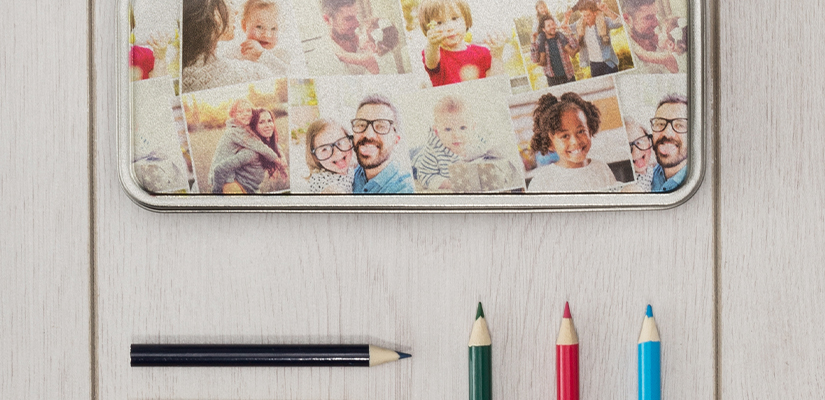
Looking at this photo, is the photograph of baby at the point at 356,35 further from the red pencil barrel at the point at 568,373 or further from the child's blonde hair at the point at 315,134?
the red pencil barrel at the point at 568,373

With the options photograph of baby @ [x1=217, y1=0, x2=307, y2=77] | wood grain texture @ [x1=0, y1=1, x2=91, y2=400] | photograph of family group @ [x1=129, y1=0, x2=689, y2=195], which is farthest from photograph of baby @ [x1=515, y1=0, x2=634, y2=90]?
wood grain texture @ [x1=0, y1=1, x2=91, y2=400]

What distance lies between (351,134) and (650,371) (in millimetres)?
183

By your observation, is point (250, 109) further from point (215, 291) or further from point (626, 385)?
point (626, 385)

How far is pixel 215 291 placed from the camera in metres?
0.27

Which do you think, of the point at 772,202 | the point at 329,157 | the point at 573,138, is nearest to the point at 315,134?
the point at 329,157

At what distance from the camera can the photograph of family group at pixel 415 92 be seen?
256 millimetres

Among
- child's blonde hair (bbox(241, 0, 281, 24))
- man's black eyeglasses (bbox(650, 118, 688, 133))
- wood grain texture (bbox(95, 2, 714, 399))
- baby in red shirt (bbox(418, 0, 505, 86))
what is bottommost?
wood grain texture (bbox(95, 2, 714, 399))

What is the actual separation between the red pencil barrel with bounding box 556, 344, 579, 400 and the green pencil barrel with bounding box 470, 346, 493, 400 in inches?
1.3

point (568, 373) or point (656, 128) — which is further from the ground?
point (656, 128)

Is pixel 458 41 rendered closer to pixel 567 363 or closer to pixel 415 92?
pixel 415 92

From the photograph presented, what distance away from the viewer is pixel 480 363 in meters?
0.26

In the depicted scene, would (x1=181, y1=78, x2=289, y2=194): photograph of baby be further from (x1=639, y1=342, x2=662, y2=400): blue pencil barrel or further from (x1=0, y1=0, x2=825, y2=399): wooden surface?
(x1=639, y1=342, x2=662, y2=400): blue pencil barrel

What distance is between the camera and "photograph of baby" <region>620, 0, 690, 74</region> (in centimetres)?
25

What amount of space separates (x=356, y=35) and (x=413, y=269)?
4.6 inches
